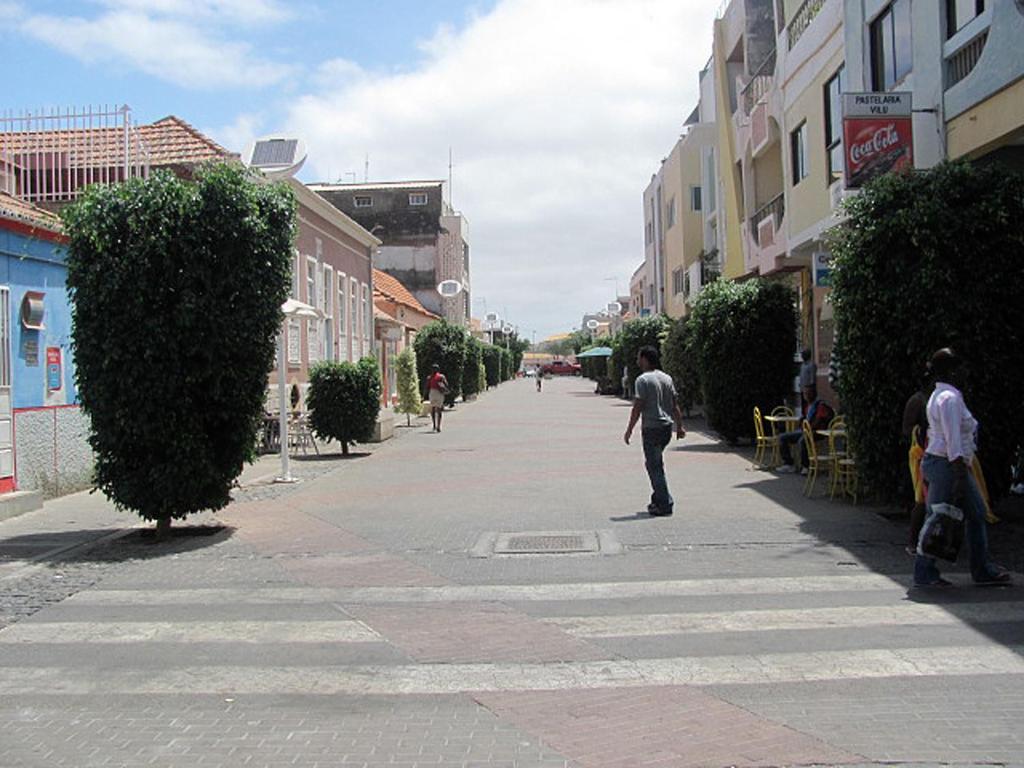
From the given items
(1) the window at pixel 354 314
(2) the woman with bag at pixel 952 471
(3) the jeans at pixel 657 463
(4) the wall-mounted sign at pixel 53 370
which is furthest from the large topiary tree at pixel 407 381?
(2) the woman with bag at pixel 952 471

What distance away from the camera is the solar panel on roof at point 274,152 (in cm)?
1802

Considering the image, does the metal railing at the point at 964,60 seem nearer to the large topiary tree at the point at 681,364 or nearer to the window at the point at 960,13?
the window at the point at 960,13

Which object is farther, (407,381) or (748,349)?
(407,381)

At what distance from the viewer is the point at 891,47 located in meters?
14.8

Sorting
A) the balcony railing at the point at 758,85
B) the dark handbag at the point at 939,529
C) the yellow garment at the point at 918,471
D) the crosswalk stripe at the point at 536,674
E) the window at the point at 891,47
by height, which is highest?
the balcony railing at the point at 758,85

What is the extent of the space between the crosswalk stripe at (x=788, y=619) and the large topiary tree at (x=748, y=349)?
1224cm

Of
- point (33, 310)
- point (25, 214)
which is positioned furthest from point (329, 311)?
point (33, 310)

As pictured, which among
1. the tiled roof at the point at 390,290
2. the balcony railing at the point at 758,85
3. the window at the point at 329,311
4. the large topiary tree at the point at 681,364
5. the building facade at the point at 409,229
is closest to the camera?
the balcony railing at the point at 758,85

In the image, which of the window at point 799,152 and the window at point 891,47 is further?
the window at point 799,152

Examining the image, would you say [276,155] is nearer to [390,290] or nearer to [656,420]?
[656,420]

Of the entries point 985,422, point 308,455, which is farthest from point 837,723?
point 308,455

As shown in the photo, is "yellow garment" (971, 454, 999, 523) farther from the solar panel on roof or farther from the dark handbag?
the solar panel on roof

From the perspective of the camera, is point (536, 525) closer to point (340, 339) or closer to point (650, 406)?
point (650, 406)

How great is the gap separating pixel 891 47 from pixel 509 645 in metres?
11.8
